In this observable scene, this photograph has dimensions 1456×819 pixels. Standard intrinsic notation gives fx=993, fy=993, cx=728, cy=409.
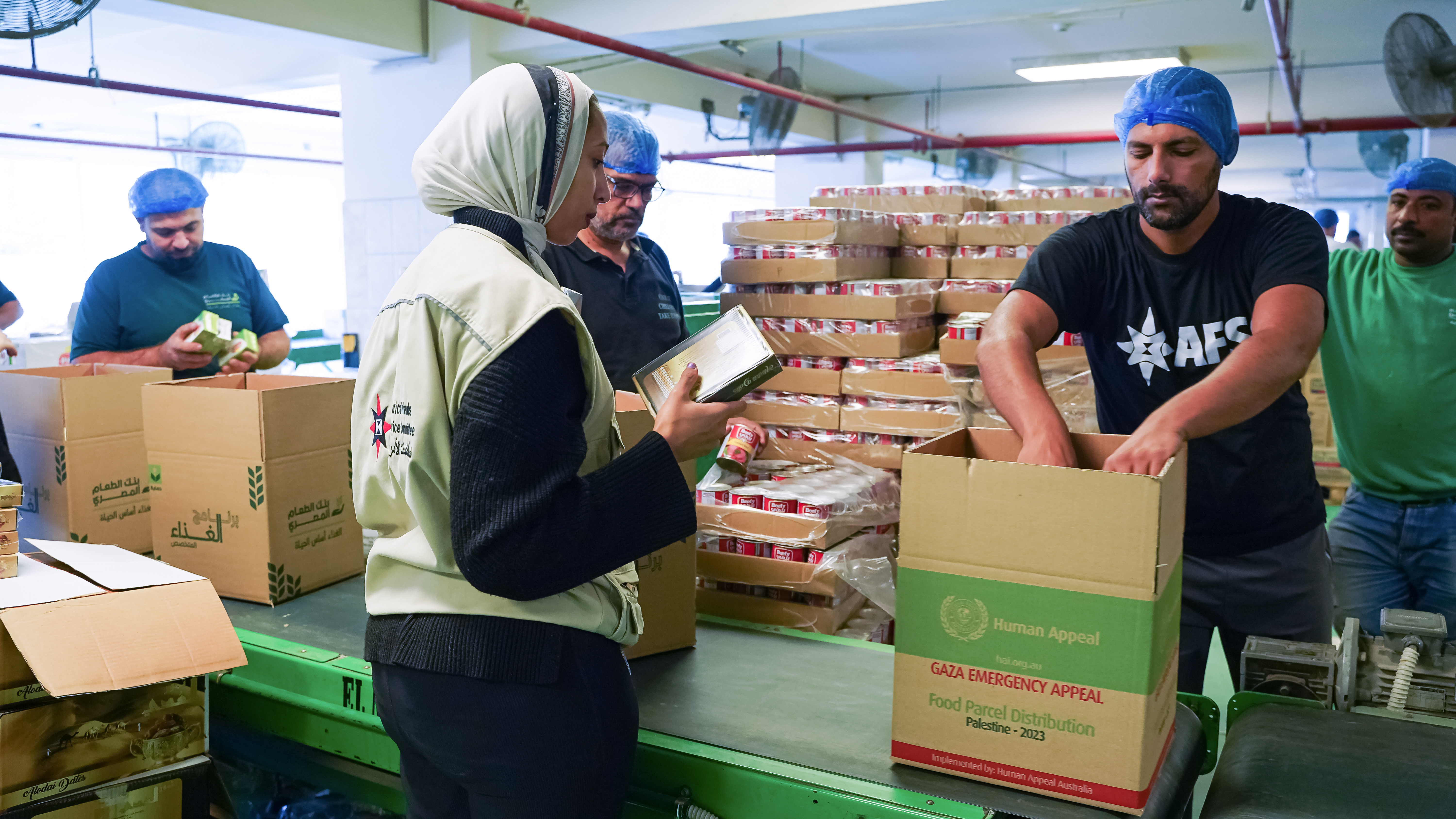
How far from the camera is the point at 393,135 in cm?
677

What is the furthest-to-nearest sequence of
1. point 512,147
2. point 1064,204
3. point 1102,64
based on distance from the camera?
1. point 1102,64
2. point 1064,204
3. point 512,147

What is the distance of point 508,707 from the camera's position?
47.0 inches

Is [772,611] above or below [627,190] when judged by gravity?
below

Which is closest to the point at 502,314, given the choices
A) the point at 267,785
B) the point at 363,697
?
the point at 363,697

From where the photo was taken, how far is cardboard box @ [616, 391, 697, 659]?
1.96 metres

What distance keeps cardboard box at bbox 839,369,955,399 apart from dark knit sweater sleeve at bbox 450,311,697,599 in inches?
85.5

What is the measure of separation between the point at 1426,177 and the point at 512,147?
2.73 m

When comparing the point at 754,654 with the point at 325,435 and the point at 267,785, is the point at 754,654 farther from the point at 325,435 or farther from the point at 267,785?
the point at 267,785

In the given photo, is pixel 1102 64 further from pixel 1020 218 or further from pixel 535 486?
pixel 535 486

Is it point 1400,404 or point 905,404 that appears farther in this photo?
point 905,404

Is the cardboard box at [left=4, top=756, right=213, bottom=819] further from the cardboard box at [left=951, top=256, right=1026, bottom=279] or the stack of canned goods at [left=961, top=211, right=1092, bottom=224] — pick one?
the stack of canned goods at [left=961, top=211, right=1092, bottom=224]

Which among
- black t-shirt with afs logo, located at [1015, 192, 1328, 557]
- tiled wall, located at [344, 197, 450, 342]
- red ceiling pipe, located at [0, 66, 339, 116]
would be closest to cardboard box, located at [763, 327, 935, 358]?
Answer: black t-shirt with afs logo, located at [1015, 192, 1328, 557]

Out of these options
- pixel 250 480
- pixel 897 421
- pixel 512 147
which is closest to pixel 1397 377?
pixel 897 421

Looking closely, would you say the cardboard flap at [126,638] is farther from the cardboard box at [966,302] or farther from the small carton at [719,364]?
the cardboard box at [966,302]
